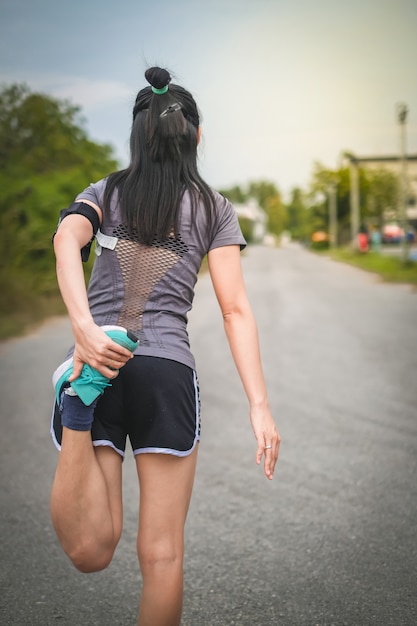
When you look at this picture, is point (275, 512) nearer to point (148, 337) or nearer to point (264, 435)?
point (264, 435)

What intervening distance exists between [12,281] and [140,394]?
1351 cm

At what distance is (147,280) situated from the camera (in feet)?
6.95

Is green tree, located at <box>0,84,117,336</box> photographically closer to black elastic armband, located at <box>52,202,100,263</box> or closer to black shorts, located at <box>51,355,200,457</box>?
black elastic armband, located at <box>52,202,100,263</box>

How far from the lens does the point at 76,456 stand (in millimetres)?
2000

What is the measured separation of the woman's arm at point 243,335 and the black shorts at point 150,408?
0.21 m

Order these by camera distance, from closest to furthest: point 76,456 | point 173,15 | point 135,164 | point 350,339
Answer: point 76,456, point 135,164, point 173,15, point 350,339

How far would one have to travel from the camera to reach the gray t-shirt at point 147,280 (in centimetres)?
210

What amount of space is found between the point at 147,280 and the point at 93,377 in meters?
0.35

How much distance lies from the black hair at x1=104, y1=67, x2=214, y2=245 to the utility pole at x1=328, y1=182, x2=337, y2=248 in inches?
2062

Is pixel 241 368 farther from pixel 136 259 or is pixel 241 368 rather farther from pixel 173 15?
pixel 173 15

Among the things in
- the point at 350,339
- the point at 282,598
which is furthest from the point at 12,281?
the point at 282,598

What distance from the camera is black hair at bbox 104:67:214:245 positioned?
6.95 ft

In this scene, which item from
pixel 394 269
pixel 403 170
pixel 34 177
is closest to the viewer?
pixel 34 177

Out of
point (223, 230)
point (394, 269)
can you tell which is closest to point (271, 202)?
point (394, 269)
